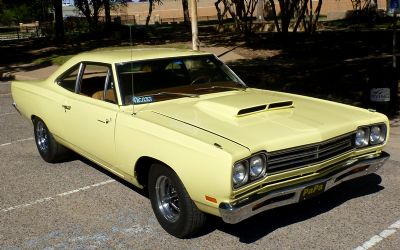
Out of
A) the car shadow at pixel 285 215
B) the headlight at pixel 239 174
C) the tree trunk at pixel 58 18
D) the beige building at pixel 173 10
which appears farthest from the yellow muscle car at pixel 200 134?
the beige building at pixel 173 10

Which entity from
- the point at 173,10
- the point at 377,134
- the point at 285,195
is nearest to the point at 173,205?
the point at 285,195

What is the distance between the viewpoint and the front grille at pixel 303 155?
3823mm

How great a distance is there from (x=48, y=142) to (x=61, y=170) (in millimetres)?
395

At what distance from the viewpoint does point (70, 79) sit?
587 cm

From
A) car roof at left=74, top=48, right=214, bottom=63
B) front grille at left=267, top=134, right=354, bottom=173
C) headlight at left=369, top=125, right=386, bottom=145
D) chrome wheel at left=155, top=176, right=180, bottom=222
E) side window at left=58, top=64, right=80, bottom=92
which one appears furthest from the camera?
side window at left=58, top=64, right=80, bottom=92

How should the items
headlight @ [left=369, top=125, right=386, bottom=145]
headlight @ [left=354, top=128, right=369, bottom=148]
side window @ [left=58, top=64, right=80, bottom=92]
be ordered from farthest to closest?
side window @ [left=58, top=64, right=80, bottom=92] → headlight @ [left=369, top=125, right=386, bottom=145] → headlight @ [left=354, top=128, right=369, bottom=148]

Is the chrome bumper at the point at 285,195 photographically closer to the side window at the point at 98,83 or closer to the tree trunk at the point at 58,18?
the side window at the point at 98,83

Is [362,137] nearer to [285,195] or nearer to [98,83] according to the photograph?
[285,195]

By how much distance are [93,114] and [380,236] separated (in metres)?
2.90

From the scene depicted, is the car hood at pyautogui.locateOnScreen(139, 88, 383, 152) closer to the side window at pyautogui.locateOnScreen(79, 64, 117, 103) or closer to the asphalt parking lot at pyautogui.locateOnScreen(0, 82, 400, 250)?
the side window at pyautogui.locateOnScreen(79, 64, 117, 103)

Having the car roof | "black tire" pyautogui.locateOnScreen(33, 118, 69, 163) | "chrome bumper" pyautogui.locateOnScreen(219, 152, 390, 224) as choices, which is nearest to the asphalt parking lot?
"black tire" pyautogui.locateOnScreen(33, 118, 69, 163)

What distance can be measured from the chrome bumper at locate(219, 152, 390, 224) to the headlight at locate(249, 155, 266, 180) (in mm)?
150

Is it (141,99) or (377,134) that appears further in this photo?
(141,99)

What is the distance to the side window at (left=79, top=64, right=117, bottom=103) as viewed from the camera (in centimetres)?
A: 502
